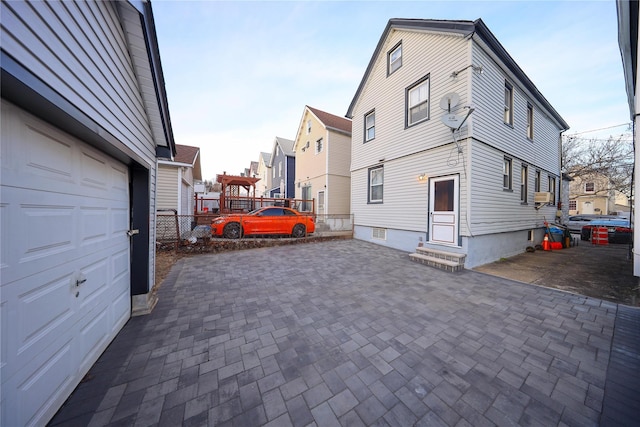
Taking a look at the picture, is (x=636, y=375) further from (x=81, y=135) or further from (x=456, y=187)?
(x=81, y=135)

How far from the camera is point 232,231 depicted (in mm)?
9023

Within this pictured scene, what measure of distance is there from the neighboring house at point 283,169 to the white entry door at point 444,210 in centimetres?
1311

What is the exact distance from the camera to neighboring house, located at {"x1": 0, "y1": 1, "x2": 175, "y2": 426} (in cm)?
133

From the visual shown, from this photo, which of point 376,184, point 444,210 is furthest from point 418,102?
point 444,210

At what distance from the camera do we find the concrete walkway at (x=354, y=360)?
1.71m

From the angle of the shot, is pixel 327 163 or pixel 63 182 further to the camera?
pixel 327 163

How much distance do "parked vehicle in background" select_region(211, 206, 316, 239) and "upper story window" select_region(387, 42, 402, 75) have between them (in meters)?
7.22

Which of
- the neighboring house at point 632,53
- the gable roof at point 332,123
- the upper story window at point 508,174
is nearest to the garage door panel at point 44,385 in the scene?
the neighboring house at point 632,53

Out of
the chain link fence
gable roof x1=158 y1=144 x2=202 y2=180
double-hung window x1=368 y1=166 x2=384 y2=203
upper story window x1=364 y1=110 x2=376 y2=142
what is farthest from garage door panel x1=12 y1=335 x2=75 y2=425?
upper story window x1=364 y1=110 x2=376 y2=142

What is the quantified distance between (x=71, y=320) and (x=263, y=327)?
186 cm

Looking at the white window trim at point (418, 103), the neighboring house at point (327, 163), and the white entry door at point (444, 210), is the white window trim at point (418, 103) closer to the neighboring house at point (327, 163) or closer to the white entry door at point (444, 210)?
the white entry door at point (444, 210)

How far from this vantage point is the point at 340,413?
1.69 meters

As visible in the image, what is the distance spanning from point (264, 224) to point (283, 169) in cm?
1186

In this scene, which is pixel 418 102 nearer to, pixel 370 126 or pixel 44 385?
pixel 370 126
